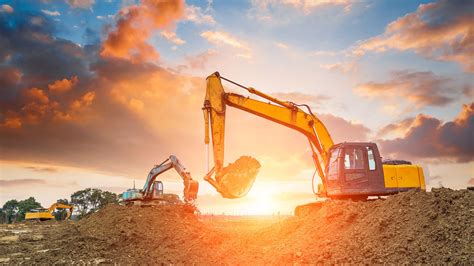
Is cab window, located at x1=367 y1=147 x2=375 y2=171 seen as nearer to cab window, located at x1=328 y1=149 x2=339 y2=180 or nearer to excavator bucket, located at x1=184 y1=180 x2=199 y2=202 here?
cab window, located at x1=328 y1=149 x2=339 y2=180

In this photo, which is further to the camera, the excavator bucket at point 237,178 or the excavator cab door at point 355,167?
the excavator bucket at point 237,178

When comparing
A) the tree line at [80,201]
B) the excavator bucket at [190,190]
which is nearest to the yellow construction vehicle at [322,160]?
the excavator bucket at [190,190]

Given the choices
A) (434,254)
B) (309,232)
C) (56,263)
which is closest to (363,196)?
(309,232)

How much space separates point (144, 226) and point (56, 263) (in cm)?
465

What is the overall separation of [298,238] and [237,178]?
12.0 feet

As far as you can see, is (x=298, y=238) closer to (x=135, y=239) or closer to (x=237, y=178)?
(x=237, y=178)

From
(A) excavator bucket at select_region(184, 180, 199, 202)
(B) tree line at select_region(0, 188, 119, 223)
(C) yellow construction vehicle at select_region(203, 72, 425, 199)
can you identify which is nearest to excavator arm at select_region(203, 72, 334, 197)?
(C) yellow construction vehicle at select_region(203, 72, 425, 199)

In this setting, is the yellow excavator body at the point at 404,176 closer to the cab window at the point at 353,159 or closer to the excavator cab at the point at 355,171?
the excavator cab at the point at 355,171

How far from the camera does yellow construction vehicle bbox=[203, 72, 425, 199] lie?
12547 mm

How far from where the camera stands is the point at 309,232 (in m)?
11.2

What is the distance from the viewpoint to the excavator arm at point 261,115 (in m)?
14.2

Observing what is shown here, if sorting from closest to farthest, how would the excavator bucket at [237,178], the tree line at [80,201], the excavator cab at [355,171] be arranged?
the excavator cab at [355,171] < the excavator bucket at [237,178] < the tree line at [80,201]

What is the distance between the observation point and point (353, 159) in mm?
12805

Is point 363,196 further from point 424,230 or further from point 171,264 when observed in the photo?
point 171,264
